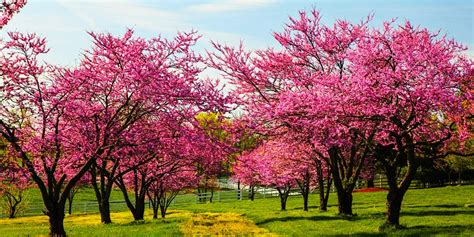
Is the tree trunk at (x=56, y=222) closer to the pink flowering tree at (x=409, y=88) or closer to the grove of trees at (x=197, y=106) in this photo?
the grove of trees at (x=197, y=106)

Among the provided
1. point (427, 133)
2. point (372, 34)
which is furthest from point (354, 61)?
point (427, 133)

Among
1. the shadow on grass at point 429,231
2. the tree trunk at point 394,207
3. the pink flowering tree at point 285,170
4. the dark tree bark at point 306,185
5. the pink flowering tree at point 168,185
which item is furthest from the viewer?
the pink flowering tree at point 168,185

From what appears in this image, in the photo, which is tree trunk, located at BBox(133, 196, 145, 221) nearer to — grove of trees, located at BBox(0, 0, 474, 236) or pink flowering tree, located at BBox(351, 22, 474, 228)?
grove of trees, located at BBox(0, 0, 474, 236)

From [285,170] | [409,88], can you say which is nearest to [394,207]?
[409,88]

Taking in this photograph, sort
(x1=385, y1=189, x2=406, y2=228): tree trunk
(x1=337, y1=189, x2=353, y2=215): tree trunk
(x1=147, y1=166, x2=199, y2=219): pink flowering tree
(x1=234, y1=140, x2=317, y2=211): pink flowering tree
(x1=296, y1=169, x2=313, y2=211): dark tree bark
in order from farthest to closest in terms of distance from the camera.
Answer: (x1=147, y1=166, x2=199, y2=219): pink flowering tree < (x1=296, y1=169, x2=313, y2=211): dark tree bark < (x1=234, y1=140, x2=317, y2=211): pink flowering tree < (x1=337, y1=189, x2=353, y2=215): tree trunk < (x1=385, y1=189, x2=406, y2=228): tree trunk

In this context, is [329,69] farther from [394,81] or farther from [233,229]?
[233,229]

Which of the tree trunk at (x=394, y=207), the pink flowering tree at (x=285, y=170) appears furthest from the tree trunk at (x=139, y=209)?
the tree trunk at (x=394, y=207)

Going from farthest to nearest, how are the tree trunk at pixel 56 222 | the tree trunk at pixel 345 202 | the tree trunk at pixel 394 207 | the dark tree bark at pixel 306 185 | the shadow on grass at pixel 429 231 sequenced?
the dark tree bark at pixel 306 185
the tree trunk at pixel 345 202
the tree trunk at pixel 56 222
the tree trunk at pixel 394 207
the shadow on grass at pixel 429 231

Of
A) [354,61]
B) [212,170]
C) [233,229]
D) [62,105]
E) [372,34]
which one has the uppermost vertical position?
[372,34]

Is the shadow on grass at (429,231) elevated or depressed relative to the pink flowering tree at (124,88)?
depressed

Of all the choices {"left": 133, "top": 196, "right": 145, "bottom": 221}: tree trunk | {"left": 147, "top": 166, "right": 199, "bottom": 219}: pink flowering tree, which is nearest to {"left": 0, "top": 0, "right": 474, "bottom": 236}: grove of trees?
{"left": 133, "top": 196, "right": 145, "bottom": 221}: tree trunk

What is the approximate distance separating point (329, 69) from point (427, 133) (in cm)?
568

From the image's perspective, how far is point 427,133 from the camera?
18875 mm

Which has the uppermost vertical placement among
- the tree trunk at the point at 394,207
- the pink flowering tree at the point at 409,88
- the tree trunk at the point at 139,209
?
the pink flowering tree at the point at 409,88
